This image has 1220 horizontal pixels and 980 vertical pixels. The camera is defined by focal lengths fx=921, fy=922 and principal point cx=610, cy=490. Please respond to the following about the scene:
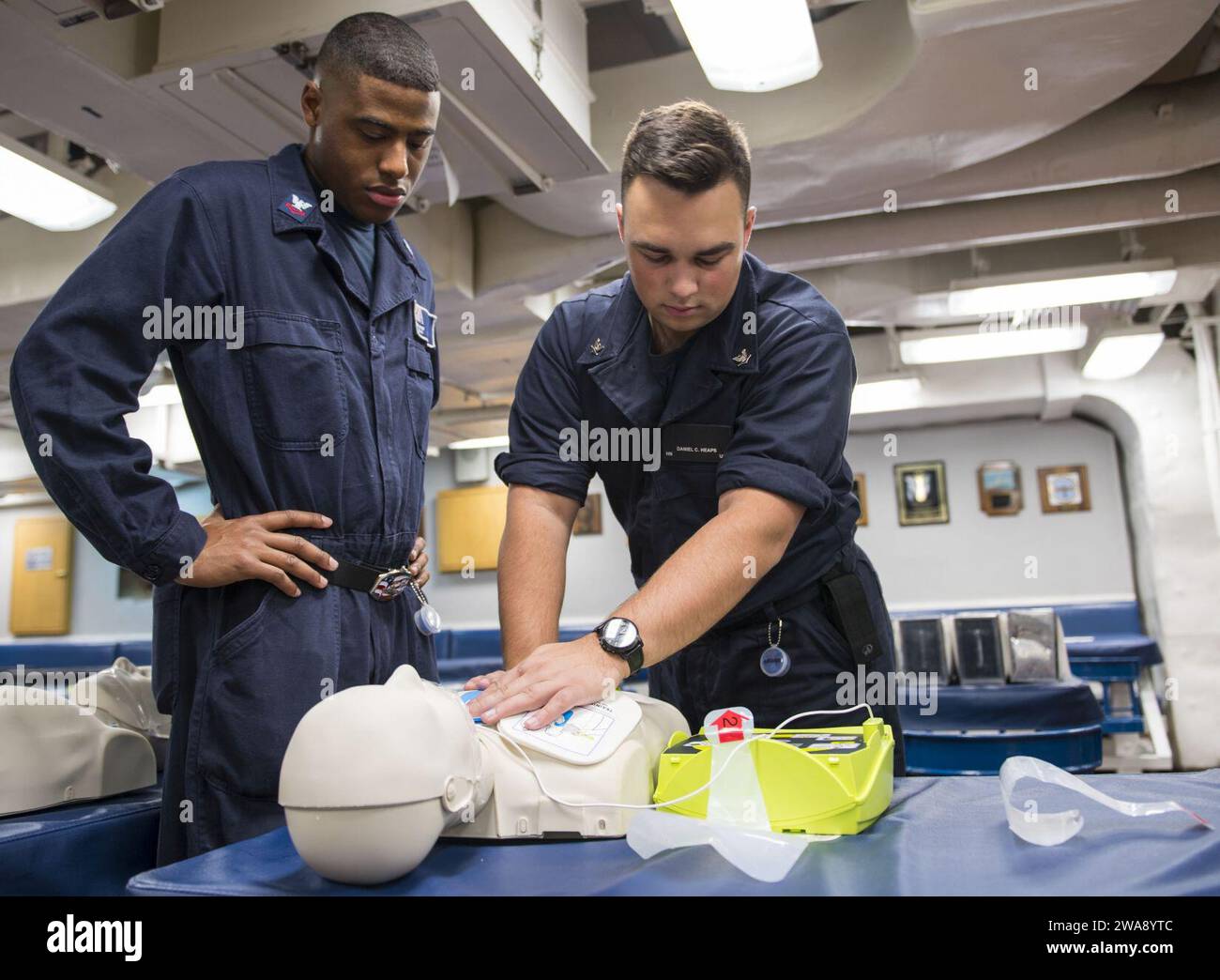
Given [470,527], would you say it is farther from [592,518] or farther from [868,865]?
[868,865]

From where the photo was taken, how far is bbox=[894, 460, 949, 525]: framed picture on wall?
9.14 m

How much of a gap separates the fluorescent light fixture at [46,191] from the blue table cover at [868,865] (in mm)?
3536

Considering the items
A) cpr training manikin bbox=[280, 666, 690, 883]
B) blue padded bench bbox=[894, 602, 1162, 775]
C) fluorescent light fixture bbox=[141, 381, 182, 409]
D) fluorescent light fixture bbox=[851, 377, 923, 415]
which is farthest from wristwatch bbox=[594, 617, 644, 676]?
fluorescent light fixture bbox=[851, 377, 923, 415]

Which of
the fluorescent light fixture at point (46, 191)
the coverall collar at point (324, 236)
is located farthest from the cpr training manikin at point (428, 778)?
the fluorescent light fixture at point (46, 191)

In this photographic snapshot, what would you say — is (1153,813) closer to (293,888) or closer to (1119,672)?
(293,888)

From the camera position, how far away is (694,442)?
1565 mm

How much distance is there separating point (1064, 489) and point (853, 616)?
8306mm

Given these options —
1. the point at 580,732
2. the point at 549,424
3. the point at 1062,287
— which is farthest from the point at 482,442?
the point at 580,732

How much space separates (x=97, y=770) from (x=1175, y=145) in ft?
15.9

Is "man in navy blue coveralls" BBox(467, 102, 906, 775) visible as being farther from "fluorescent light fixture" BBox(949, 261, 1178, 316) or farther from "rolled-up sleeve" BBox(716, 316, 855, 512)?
"fluorescent light fixture" BBox(949, 261, 1178, 316)

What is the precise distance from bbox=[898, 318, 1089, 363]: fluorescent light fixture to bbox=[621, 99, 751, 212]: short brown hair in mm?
5705
